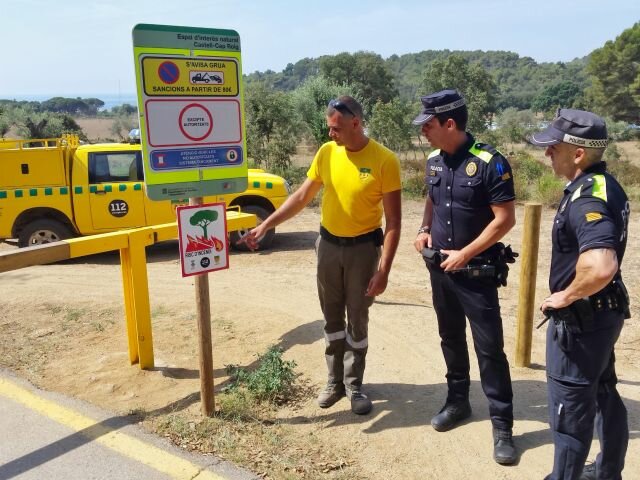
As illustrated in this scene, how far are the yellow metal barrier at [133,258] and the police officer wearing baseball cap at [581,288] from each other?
2.74m

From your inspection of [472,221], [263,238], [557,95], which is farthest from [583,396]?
[557,95]

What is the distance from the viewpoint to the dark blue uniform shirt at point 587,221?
2.37 meters

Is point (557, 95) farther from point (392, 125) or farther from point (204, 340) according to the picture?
point (204, 340)

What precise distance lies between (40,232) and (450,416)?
7.09 metres

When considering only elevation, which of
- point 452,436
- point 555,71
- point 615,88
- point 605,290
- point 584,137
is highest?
point 555,71

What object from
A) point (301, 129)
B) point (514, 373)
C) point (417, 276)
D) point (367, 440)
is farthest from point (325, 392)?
point (301, 129)

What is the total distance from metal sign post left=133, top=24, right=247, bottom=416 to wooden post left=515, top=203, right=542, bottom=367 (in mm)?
2061

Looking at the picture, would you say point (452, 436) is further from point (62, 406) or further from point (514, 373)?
point (62, 406)

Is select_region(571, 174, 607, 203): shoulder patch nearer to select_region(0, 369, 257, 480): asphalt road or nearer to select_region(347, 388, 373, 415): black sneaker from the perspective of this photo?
select_region(347, 388, 373, 415): black sneaker

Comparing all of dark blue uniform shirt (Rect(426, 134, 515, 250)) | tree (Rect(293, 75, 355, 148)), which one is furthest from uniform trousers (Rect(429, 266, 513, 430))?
tree (Rect(293, 75, 355, 148))

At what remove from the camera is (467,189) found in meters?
3.14

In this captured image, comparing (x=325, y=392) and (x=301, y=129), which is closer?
(x=325, y=392)

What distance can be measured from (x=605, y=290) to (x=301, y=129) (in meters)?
22.9

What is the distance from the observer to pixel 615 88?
5319cm
